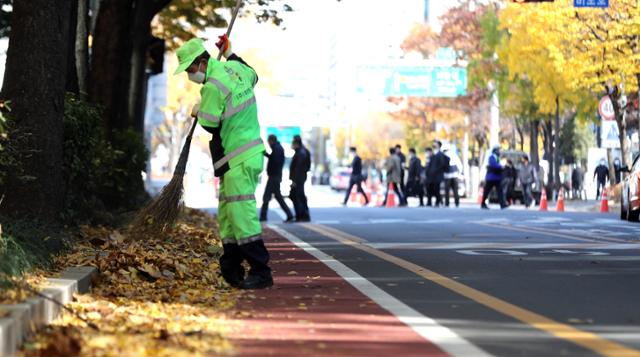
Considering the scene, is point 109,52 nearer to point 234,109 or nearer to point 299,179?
point 299,179

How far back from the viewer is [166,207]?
1377 centimetres

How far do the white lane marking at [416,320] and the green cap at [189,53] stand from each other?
2.26m

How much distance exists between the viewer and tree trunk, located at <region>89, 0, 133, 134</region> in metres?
26.6

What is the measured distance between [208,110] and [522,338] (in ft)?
12.8

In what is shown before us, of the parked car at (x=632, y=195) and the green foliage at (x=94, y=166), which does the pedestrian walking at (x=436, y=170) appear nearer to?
the parked car at (x=632, y=195)

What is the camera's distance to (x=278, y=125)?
88.0 m

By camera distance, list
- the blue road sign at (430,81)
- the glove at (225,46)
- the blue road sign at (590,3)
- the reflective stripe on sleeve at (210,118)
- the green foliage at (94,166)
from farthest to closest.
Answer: the blue road sign at (430,81) → the blue road sign at (590,3) → the green foliage at (94,166) → the glove at (225,46) → the reflective stripe on sleeve at (210,118)

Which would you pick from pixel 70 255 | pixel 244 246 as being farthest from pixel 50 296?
pixel 70 255

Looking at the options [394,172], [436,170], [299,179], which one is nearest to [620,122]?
[436,170]

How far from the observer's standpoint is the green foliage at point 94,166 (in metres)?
17.5

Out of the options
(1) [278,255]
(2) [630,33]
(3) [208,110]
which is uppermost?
(2) [630,33]

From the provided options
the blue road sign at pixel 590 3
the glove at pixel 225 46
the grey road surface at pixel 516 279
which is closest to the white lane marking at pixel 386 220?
the grey road surface at pixel 516 279

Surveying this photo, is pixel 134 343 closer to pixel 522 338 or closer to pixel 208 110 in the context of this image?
pixel 522 338

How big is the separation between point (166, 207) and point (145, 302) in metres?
3.04
